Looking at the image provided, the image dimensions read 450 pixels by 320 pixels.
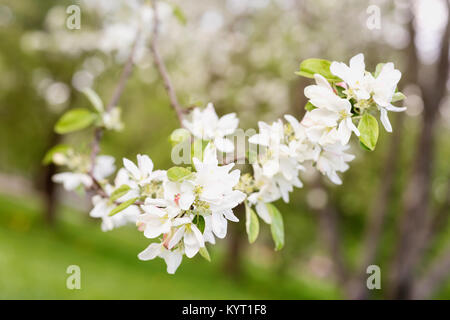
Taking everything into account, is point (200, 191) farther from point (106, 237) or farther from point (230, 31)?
point (106, 237)

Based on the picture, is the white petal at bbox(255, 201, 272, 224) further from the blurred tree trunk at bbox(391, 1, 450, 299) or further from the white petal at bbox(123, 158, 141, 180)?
the blurred tree trunk at bbox(391, 1, 450, 299)

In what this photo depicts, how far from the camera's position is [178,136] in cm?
118

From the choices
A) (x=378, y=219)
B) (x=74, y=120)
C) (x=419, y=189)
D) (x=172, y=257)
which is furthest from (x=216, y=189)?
(x=378, y=219)

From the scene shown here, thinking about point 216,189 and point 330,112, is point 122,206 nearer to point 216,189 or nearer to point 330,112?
point 216,189

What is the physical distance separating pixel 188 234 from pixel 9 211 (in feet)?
36.3

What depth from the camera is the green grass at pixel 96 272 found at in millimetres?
5688

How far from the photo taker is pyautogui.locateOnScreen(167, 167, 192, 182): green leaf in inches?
35.3

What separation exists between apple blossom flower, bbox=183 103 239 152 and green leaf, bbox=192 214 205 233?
0.32 meters

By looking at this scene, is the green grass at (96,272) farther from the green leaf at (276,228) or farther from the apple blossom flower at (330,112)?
the apple blossom flower at (330,112)

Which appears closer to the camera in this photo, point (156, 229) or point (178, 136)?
point (156, 229)

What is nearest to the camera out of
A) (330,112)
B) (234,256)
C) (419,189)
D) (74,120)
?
(330,112)

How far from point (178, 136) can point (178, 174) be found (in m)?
0.29

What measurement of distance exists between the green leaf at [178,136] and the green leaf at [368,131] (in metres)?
0.47

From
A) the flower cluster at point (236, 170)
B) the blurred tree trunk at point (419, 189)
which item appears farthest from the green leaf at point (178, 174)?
the blurred tree trunk at point (419, 189)
